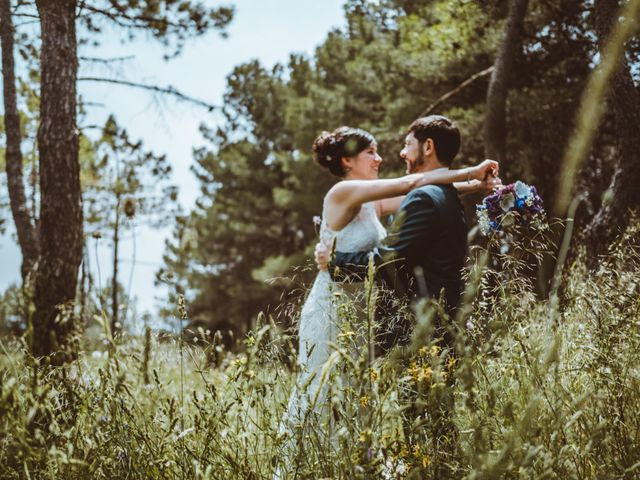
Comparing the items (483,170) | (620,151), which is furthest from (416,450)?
(620,151)

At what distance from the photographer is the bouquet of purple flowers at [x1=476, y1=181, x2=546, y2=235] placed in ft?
7.79

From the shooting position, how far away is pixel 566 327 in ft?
8.40

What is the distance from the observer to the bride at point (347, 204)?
2.64 meters

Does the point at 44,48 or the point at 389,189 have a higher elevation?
the point at 44,48

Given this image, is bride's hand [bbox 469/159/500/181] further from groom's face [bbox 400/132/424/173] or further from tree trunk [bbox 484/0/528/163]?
tree trunk [bbox 484/0/528/163]

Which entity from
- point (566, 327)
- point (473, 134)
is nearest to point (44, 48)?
point (566, 327)

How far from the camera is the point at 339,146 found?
11.3ft

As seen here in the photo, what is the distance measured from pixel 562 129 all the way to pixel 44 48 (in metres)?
8.03

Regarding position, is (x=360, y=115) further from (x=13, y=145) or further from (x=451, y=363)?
(x=451, y=363)

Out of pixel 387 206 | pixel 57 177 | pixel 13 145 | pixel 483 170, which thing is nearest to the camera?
pixel 483 170

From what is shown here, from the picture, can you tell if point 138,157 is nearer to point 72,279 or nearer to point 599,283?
point 72,279

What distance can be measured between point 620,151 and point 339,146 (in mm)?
3580

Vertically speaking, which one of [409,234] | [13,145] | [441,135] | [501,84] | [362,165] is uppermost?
[501,84]

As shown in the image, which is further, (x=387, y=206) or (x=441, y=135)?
(x=387, y=206)
